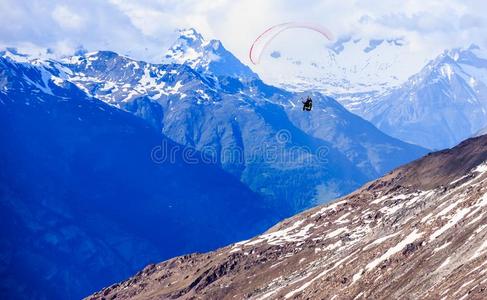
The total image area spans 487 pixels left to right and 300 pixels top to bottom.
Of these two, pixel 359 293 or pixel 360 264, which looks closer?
pixel 359 293

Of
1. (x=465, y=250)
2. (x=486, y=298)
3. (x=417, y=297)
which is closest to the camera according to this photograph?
(x=486, y=298)

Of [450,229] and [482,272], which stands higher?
[450,229]

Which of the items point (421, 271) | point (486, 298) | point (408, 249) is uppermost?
point (408, 249)

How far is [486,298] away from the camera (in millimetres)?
123438

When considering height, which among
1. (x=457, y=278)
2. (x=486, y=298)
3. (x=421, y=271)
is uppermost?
(x=421, y=271)

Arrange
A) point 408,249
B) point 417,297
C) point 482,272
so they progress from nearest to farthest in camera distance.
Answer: point 482,272 < point 417,297 < point 408,249

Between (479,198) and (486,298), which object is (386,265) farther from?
(486,298)

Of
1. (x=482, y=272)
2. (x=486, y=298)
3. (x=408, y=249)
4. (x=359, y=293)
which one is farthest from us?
(x=408, y=249)

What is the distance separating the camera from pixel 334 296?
606 ft

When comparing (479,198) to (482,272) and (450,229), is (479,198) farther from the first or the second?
(482,272)

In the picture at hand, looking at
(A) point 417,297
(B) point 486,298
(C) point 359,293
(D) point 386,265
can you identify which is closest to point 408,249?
(D) point 386,265

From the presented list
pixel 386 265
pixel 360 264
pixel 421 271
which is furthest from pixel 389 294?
pixel 360 264

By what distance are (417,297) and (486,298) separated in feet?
89.5

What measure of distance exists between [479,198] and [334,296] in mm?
40551
